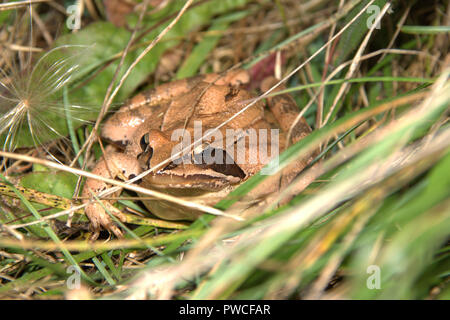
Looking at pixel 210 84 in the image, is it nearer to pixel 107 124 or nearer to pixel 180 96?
pixel 180 96

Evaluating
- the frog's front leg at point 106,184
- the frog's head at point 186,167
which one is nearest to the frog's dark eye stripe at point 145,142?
the frog's head at point 186,167

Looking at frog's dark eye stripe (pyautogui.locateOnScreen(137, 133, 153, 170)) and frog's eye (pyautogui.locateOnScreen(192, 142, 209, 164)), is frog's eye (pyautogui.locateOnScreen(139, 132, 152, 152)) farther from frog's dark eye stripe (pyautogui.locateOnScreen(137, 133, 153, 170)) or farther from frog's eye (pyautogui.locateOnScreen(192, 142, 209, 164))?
frog's eye (pyautogui.locateOnScreen(192, 142, 209, 164))

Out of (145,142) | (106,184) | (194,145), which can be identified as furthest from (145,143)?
(106,184)

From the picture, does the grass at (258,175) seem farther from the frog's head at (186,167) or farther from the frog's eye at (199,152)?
the frog's eye at (199,152)

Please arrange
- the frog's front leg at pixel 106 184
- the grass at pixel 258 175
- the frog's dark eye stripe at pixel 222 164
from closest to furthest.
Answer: the grass at pixel 258 175 < the frog's dark eye stripe at pixel 222 164 < the frog's front leg at pixel 106 184

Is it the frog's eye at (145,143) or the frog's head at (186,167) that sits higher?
the frog's eye at (145,143)

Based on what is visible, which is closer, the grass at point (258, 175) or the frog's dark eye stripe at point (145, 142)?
A: the grass at point (258, 175)

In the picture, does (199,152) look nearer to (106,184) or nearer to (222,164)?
(222,164)
